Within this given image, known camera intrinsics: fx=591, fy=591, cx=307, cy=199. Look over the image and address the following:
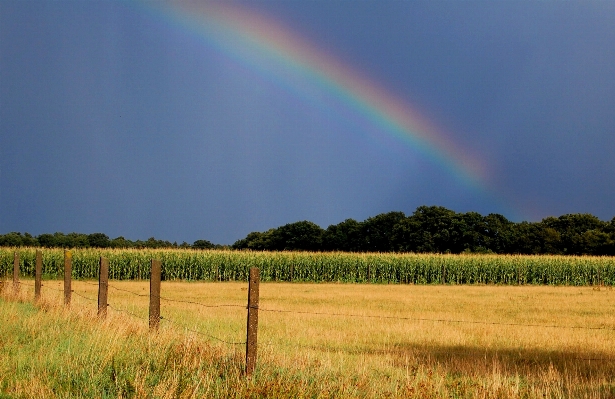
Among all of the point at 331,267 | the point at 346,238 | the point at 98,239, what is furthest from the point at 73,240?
the point at 331,267

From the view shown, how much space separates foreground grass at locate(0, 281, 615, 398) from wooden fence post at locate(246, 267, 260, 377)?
6.2 inches

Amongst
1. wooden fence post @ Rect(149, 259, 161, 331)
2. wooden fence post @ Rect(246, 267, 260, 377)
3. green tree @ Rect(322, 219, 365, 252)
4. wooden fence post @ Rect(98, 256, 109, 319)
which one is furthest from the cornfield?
green tree @ Rect(322, 219, 365, 252)

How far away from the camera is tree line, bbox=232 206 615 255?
94.2 m

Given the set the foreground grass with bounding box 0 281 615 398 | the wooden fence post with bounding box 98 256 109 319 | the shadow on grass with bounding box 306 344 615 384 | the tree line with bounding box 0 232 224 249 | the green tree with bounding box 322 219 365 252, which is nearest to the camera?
the foreground grass with bounding box 0 281 615 398

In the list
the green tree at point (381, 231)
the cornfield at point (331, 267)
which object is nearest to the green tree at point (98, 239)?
the green tree at point (381, 231)

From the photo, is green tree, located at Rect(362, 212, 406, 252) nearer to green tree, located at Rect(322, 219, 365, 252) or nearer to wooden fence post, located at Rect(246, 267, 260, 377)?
green tree, located at Rect(322, 219, 365, 252)

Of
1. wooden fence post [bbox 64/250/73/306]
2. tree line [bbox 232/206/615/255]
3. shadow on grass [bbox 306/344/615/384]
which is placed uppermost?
tree line [bbox 232/206/615/255]

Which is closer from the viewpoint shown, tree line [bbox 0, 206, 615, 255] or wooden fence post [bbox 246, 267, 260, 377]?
wooden fence post [bbox 246, 267, 260, 377]

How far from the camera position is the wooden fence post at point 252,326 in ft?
22.8

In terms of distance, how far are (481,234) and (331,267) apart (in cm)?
5710

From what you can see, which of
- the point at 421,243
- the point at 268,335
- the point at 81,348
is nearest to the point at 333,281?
Result: the point at 268,335

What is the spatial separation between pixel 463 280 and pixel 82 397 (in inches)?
1753

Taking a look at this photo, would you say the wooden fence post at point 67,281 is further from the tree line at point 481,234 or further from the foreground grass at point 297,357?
the tree line at point 481,234

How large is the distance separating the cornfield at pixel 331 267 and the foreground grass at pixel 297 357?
26187 mm
